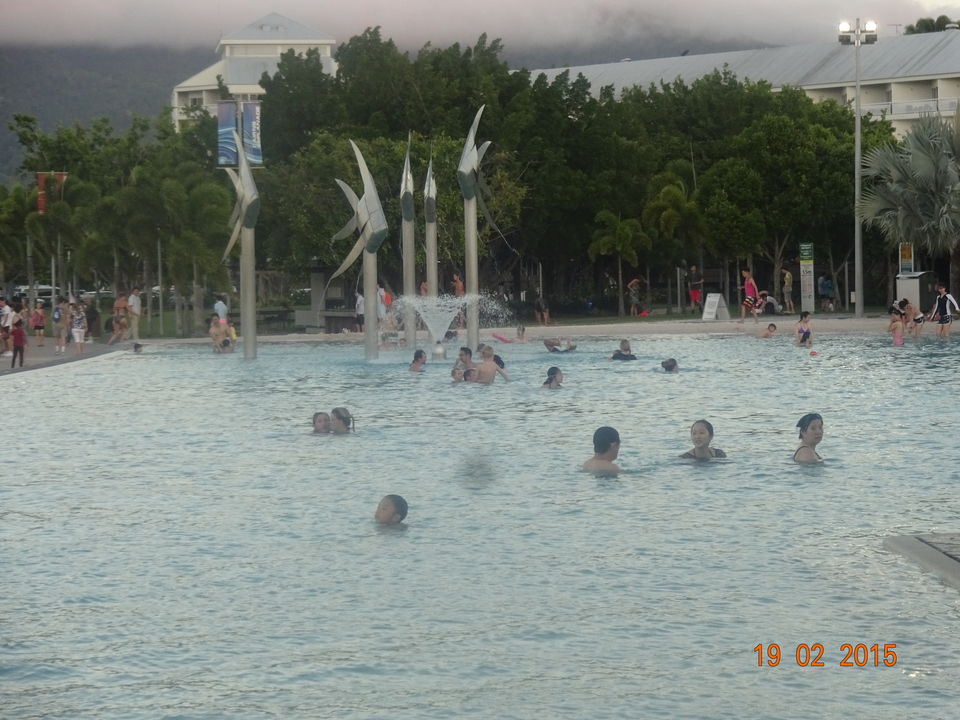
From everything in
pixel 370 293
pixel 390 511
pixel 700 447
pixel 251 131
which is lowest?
pixel 390 511

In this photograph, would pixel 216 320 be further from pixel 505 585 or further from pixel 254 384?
pixel 505 585

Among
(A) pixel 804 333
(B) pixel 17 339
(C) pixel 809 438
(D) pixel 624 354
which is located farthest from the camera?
(A) pixel 804 333

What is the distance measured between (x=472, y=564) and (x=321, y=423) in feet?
28.9

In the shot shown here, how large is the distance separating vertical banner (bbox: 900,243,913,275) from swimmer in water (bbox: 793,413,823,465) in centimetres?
3381

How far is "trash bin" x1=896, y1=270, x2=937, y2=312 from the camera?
49.0 m

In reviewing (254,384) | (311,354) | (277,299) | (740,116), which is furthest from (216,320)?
(277,299)

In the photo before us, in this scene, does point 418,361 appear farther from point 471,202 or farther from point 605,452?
point 605,452

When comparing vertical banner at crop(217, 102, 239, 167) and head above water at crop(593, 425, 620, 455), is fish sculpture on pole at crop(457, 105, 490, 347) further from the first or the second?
head above water at crop(593, 425, 620, 455)

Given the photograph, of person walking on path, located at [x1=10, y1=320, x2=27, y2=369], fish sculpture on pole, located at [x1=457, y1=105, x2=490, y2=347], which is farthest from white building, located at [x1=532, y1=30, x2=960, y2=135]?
person walking on path, located at [x1=10, y1=320, x2=27, y2=369]

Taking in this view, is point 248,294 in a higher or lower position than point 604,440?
higher

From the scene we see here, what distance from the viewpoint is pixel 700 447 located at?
1772 centimetres

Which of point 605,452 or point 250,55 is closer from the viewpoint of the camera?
point 605,452

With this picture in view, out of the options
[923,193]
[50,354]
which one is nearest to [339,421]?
[50,354]

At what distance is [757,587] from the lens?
1111 centimetres
